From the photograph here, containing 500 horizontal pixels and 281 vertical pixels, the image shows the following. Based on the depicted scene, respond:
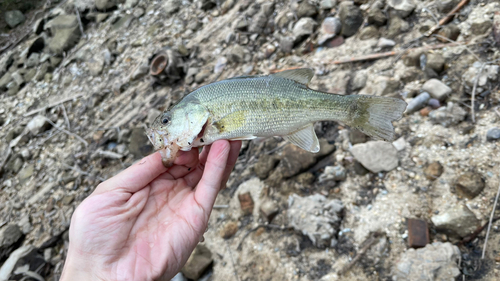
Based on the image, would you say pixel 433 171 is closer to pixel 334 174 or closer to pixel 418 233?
pixel 418 233

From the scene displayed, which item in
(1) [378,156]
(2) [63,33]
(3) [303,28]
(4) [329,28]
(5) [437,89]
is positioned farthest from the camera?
(2) [63,33]

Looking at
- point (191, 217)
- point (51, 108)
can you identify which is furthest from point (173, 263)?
point (51, 108)

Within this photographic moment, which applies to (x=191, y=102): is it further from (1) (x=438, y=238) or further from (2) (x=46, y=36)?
(2) (x=46, y=36)

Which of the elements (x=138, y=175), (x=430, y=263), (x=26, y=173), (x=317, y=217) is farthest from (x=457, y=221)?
(x=26, y=173)

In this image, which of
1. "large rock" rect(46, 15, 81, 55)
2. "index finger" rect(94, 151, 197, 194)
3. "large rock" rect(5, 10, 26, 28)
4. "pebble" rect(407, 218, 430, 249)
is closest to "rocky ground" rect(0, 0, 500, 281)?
"pebble" rect(407, 218, 430, 249)

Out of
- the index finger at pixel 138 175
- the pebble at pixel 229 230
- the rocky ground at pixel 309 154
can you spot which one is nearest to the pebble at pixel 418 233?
the rocky ground at pixel 309 154

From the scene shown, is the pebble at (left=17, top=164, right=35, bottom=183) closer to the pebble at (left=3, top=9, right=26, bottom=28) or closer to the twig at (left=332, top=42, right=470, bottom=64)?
the twig at (left=332, top=42, right=470, bottom=64)

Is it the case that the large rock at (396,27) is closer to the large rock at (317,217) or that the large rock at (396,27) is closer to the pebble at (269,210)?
the large rock at (317,217)
